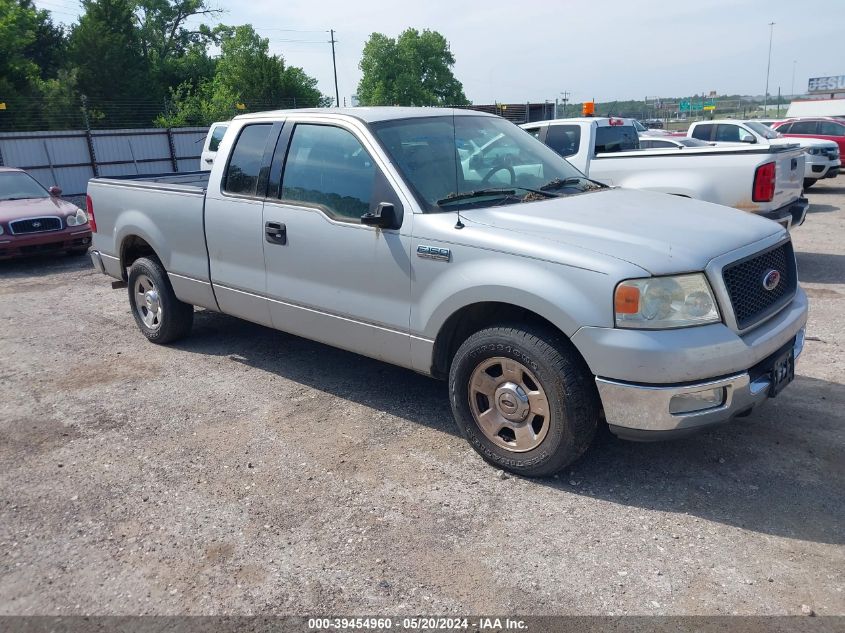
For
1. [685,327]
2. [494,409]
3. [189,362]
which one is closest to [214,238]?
[189,362]

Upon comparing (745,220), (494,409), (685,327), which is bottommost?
(494,409)

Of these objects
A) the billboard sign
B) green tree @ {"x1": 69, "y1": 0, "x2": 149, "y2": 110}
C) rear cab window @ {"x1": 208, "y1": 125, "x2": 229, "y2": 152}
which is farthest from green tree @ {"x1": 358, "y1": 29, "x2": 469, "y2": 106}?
rear cab window @ {"x1": 208, "y1": 125, "x2": 229, "y2": 152}

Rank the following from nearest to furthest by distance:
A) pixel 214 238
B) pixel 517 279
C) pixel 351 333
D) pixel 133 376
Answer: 1. pixel 517 279
2. pixel 351 333
3. pixel 214 238
4. pixel 133 376

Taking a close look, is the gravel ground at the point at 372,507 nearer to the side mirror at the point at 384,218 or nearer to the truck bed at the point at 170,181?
the side mirror at the point at 384,218

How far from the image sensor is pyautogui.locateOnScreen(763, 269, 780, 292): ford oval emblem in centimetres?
385

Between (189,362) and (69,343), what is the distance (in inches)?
61.8

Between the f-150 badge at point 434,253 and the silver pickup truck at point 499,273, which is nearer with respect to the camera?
the silver pickup truck at point 499,273

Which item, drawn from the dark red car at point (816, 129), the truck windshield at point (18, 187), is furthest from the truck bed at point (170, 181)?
the dark red car at point (816, 129)

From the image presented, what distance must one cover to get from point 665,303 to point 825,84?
112 m

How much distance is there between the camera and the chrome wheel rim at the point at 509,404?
3748 millimetres

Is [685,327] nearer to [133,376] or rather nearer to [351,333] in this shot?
[351,333]

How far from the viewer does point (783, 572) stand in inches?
120

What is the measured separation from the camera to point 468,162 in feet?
14.9

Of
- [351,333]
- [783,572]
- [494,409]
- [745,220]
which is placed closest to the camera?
[783,572]
